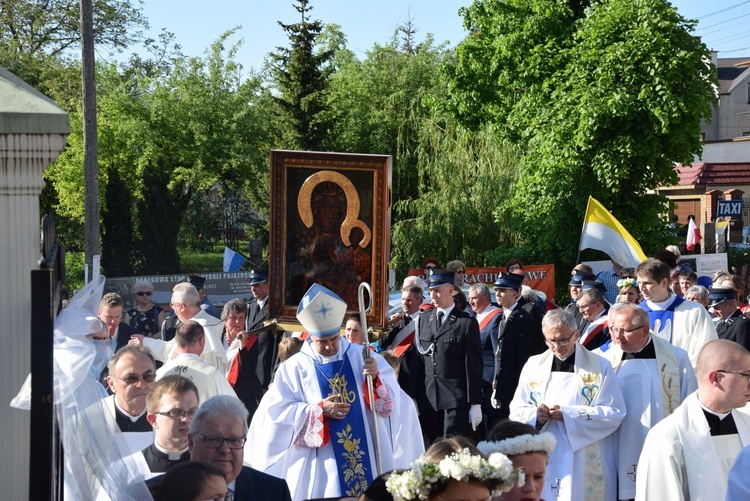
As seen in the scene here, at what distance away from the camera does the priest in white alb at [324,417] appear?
649 cm

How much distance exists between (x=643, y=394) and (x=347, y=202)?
2.67 meters

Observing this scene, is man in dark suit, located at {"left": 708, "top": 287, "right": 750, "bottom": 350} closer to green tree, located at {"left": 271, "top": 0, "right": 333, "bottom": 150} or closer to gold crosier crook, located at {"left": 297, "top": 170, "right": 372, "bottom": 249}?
gold crosier crook, located at {"left": 297, "top": 170, "right": 372, "bottom": 249}

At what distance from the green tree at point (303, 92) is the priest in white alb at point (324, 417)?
28806 mm

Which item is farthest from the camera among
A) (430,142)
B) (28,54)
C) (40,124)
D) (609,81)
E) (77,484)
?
(28,54)

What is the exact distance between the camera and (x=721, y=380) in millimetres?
5266

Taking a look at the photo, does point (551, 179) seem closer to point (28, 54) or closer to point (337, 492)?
point (337, 492)

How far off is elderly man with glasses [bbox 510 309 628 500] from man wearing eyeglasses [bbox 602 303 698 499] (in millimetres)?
150

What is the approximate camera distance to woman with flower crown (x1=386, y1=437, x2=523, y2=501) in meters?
3.37

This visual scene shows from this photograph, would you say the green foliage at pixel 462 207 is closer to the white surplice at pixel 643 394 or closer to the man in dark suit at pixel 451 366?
the man in dark suit at pixel 451 366

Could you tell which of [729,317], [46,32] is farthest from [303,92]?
[729,317]

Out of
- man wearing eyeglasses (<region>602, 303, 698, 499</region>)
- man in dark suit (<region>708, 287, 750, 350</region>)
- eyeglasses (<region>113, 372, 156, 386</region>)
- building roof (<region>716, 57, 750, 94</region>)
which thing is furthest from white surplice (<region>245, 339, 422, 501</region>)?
building roof (<region>716, 57, 750, 94</region>)

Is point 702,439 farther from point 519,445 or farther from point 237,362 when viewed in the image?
point 237,362

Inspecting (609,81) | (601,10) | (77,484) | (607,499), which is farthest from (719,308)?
(601,10)

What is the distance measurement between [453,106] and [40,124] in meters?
23.1
